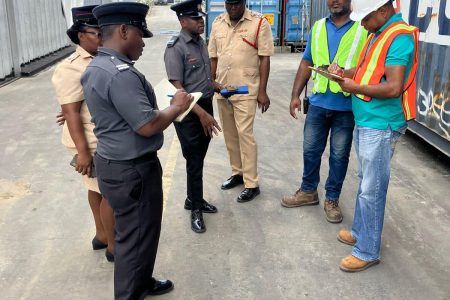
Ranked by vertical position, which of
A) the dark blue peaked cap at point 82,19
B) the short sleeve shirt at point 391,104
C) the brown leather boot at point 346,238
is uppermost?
the dark blue peaked cap at point 82,19

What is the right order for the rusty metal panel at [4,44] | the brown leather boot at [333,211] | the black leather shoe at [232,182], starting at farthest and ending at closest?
1. the rusty metal panel at [4,44]
2. the black leather shoe at [232,182]
3. the brown leather boot at [333,211]

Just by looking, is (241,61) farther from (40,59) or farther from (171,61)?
(40,59)

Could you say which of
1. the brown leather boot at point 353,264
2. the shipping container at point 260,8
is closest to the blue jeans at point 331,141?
the brown leather boot at point 353,264

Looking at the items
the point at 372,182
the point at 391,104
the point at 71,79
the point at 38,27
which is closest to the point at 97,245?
the point at 71,79

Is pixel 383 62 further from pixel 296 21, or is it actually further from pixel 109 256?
pixel 296 21

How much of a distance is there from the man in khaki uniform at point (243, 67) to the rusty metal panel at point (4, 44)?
7705 millimetres

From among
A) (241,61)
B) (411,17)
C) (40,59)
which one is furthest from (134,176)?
(40,59)

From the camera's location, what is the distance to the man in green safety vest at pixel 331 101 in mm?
3721

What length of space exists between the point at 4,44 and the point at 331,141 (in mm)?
9034

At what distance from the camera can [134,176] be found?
2529 millimetres

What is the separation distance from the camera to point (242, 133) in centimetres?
445

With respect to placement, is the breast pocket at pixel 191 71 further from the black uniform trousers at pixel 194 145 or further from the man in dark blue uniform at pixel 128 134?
the man in dark blue uniform at pixel 128 134

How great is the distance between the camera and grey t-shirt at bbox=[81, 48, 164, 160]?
2322 mm

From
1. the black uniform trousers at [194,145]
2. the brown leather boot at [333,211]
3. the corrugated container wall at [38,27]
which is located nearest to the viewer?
the black uniform trousers at [194,145]
